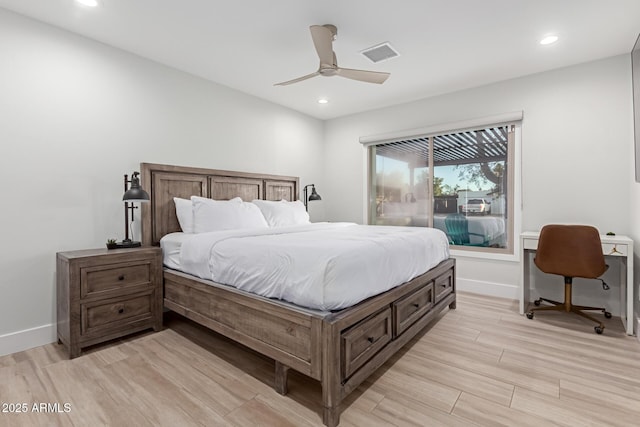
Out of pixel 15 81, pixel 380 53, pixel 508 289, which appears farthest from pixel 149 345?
pixel 508 289

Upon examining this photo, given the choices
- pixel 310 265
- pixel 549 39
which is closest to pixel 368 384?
pixel 310 265

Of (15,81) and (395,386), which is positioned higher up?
(15,81)

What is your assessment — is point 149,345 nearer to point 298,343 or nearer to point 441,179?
point 298,343

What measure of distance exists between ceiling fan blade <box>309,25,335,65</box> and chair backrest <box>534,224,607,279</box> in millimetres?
2533

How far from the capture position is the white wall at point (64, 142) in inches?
93.1

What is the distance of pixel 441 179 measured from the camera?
4320 mm

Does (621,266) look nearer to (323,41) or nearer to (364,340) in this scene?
(364,340)

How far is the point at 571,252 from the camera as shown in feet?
9.18

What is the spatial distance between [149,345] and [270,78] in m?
2.97

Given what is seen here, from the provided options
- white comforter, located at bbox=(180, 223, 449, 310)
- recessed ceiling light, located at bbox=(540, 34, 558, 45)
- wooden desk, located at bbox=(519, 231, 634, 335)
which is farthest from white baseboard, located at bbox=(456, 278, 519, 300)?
recessed ceiling light, located at bbox=(540, 34, 558, 45)

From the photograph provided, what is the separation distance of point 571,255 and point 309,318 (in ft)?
8.50

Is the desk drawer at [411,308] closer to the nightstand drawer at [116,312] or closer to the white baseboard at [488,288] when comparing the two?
the white baseboard at [488,288]

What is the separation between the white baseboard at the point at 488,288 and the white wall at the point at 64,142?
359cm

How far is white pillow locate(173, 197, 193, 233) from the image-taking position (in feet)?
10.3
